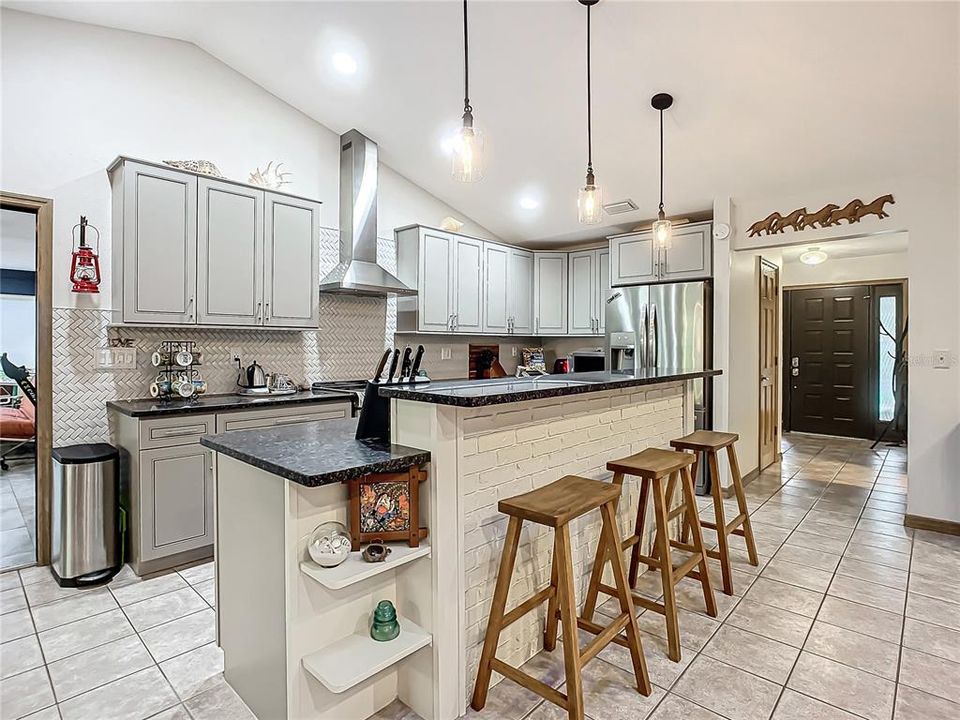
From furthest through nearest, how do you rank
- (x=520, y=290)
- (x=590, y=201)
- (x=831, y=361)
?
(x=831, y=361), (x=520, y=290), (x=590, y=201)

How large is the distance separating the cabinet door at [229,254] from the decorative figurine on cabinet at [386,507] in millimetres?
2270

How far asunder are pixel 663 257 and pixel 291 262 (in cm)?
317

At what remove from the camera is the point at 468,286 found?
5.15 meters

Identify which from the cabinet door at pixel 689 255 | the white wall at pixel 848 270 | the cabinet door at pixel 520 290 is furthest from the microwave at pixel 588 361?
the white wall at pixel 848 270

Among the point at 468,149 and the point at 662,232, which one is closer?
the point at 468,149

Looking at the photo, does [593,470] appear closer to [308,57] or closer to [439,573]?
[439,573]

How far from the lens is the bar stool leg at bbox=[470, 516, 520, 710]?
1.80 m

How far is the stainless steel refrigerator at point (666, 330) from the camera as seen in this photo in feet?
14.6

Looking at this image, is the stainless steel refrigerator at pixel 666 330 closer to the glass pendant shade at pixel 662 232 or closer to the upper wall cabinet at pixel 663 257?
the upper wall cabinet at pixel 663 257

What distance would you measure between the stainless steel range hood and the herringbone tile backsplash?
0.21m

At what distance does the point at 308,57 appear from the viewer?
141 inches

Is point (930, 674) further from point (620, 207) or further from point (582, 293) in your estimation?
point (582, 293)

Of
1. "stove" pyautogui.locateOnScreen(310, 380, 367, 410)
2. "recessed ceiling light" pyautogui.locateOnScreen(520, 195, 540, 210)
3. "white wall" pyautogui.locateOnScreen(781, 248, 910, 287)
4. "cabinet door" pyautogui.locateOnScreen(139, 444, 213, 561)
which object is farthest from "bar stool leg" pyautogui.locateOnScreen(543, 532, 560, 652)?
"white wall" pyautogui.locateOnScreen(781, 248, 910, 287)

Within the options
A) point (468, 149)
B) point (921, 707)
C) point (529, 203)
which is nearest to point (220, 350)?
point (468, 149)
